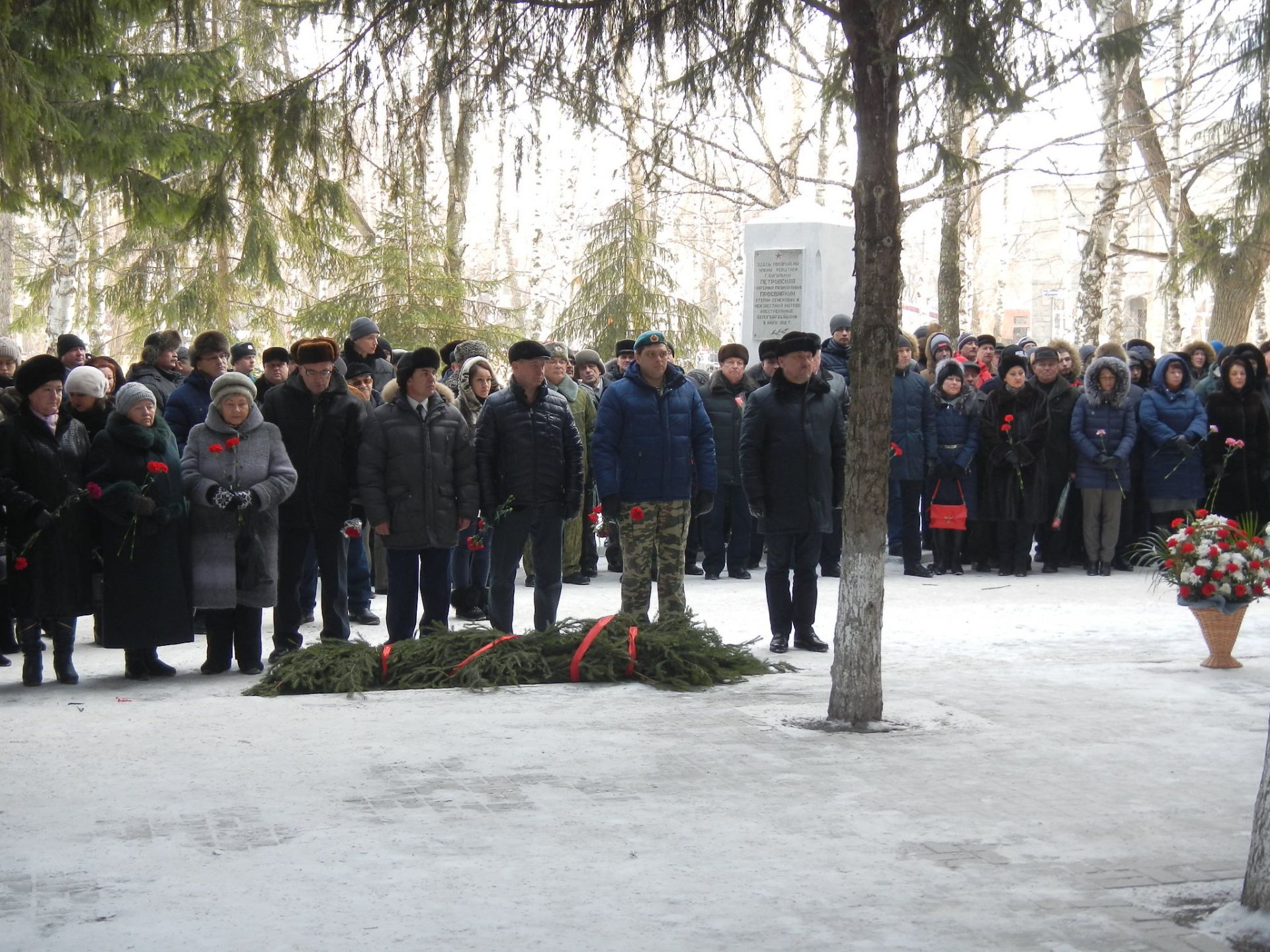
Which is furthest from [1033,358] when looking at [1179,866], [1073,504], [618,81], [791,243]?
[1179,866]

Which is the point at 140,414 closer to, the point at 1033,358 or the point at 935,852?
the point at 935,852

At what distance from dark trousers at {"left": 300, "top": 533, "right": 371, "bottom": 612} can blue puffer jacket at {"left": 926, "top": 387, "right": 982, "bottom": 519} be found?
5.54 m

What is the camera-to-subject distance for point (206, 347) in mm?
10641

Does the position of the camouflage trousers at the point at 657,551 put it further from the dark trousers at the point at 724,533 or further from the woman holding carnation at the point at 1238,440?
the woman holding carnation at the point at 1238,440

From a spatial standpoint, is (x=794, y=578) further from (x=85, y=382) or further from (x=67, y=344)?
(x=67, y=344)

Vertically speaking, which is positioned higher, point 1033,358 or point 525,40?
point 525,40

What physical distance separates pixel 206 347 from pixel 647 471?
3399mm

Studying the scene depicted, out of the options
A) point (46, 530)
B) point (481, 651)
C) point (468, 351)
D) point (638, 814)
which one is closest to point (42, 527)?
point (46, 530)

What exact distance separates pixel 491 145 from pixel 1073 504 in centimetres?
828

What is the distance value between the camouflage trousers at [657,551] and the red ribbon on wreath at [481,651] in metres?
1.18

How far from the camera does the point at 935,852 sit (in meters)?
5.25

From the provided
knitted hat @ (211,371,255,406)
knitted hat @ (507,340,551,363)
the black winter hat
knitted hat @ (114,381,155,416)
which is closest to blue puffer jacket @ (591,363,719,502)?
knitted hat @ (507,340,551,363)

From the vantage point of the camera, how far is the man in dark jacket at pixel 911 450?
13.6 meters

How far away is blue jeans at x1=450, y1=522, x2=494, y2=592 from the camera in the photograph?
11164mm
